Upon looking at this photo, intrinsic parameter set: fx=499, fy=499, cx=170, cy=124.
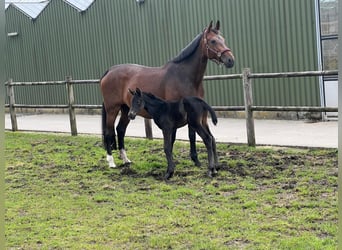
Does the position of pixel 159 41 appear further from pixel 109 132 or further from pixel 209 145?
pixel 209 145

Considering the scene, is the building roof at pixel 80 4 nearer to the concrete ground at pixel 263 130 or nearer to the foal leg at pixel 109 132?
the concrete ground at pixel 263 130

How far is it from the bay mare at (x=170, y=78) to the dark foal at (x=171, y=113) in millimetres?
251

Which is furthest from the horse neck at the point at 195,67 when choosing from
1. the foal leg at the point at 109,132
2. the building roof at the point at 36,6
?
the building roof at the point at 36,6

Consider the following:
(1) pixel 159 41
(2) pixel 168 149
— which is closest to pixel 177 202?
(2) pixel 168 149

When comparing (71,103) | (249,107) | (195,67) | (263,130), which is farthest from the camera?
(71,103)

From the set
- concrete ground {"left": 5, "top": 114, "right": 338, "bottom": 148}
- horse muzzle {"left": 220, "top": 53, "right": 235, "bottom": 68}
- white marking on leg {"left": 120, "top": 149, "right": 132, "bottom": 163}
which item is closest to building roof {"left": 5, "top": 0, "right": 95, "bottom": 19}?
concrete ground {"left": 5, "top": 114, "right": 338, "bottom": 148}

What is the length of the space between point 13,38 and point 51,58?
7.32ft

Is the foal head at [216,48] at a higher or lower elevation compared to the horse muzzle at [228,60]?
higher

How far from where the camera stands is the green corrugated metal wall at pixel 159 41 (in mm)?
9953

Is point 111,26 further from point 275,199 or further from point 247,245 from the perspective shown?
point 247,245

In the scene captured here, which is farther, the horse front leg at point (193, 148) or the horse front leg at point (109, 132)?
the horse front leg at point (109, 132)

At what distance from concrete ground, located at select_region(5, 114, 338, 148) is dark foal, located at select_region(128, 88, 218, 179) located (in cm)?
207

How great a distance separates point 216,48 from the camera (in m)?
5.59

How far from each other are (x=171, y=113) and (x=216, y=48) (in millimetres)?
884
